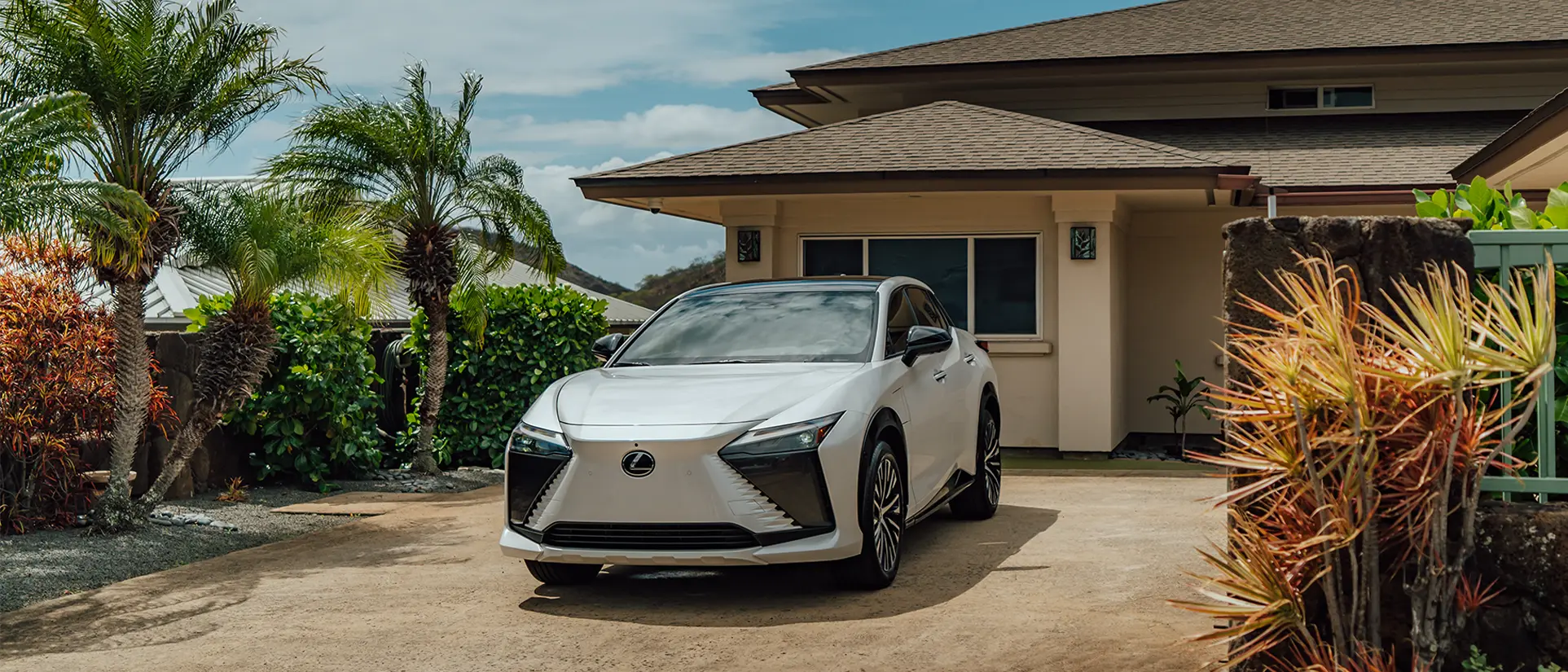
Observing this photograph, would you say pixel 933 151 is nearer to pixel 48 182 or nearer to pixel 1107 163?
pixel 1107 163

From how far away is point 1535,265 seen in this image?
457 centimetres

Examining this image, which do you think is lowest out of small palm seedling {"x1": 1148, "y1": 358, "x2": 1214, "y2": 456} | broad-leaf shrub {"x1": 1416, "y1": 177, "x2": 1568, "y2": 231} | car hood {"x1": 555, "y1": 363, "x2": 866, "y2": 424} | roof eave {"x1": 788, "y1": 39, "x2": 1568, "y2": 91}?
small palm seedling {"x1": 1148, "y1": 358, "x2": 1214, "y2": 456}

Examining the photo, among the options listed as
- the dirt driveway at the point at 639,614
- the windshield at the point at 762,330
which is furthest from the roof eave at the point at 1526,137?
the windshield at the point at 762,330

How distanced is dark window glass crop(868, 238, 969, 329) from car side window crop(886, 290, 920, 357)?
524cm

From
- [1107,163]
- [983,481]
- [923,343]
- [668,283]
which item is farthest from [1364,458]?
[668,283]

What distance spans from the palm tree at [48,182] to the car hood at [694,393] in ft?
9.74

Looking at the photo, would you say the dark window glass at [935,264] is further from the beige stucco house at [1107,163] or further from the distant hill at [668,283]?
the distant hill at [668,283]

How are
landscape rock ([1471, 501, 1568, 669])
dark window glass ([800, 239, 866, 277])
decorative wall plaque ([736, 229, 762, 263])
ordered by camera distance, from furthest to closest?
dark window glass ([800, 239, 866, 277]) < decorative wall plaque ([736, 229, 762, 263]) < landscape rock ([1471, 501, 1568, 669])

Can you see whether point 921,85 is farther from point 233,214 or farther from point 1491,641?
point 1491,641

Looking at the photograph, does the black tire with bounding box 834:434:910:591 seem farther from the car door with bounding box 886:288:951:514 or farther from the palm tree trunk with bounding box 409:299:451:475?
the palm tree trunk with bounding box 409:299:451:475

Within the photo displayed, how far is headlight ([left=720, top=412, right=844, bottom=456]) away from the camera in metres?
6.57

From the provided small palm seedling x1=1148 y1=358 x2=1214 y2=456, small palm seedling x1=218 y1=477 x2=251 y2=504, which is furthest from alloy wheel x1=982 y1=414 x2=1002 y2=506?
small palm seedling x1=218 y1=477 x2=251 y2=504

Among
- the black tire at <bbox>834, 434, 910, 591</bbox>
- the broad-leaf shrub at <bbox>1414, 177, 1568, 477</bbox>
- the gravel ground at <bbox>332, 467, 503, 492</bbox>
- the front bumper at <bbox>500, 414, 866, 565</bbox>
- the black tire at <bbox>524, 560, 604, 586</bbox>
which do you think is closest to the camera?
the broad-leaf shrub at <bbox>1414, 177, 1568, 477</bbox>

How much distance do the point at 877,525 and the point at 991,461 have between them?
280 cm
